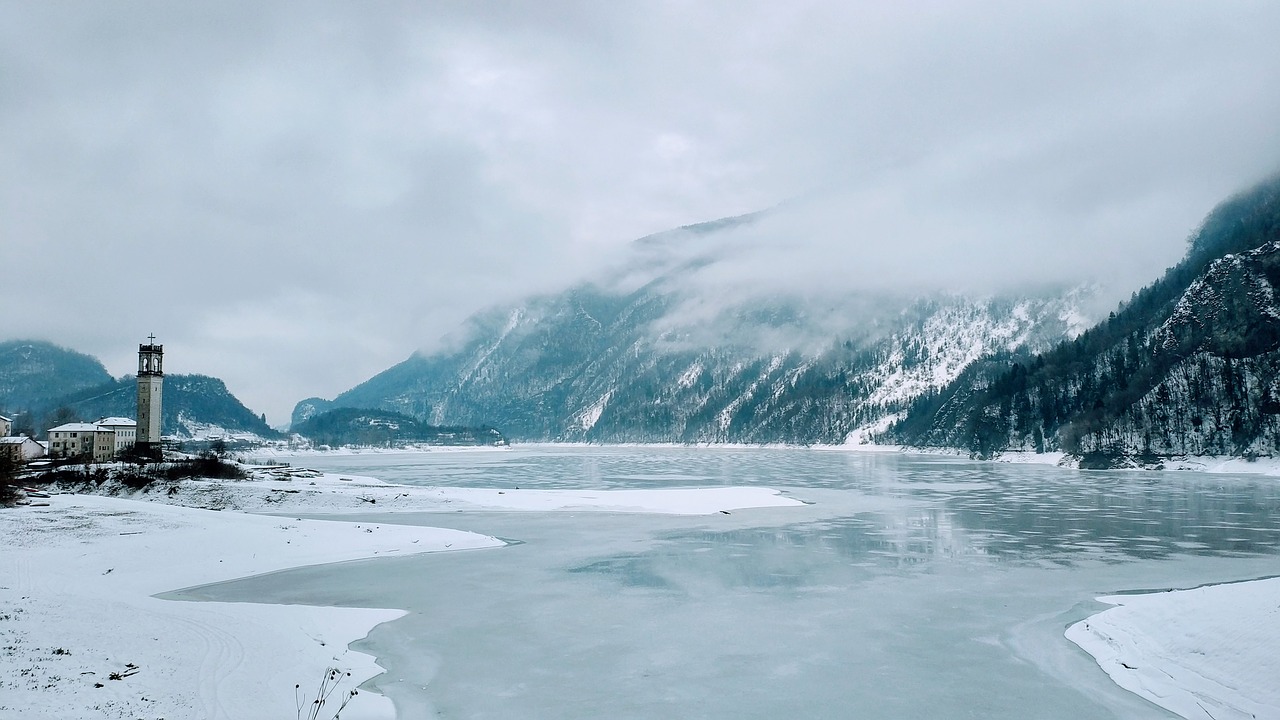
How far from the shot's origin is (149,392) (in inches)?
3740

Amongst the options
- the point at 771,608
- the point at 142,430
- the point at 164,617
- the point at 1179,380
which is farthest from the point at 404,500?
the point at 1179,380

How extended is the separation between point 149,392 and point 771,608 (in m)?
103

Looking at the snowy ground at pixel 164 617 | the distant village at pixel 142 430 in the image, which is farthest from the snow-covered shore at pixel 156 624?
the distant village at pixel 142 430

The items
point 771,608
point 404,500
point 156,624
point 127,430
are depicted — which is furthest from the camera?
point 127,430

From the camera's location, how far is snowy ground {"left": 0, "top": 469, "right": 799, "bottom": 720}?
11578mm

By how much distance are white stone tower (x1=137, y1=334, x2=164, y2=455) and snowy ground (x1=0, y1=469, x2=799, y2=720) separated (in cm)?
6132

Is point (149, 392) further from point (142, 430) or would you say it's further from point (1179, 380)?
point (1179, 380)

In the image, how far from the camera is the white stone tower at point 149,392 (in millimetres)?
93750

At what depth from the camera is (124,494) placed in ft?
172

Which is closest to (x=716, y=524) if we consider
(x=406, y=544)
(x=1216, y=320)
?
(x=406, y=544)

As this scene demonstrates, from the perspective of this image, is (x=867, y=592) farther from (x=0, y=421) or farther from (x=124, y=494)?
(x=0, y=421)

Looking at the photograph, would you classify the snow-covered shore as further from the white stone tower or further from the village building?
the white stone tower

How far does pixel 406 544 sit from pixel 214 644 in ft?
63.5

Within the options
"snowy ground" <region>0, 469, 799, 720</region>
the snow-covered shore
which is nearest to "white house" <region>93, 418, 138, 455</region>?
→ "snowy ground" <region>0, 469, 799, 720</region>
